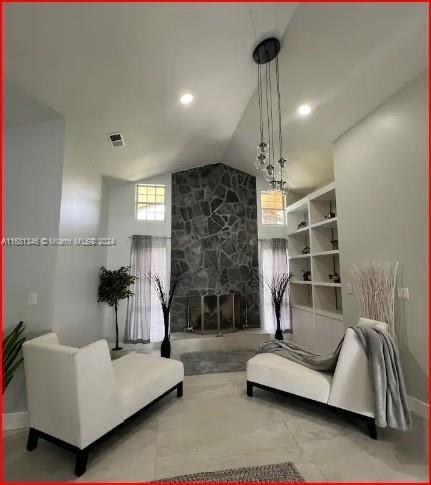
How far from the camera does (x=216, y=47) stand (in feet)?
8.37

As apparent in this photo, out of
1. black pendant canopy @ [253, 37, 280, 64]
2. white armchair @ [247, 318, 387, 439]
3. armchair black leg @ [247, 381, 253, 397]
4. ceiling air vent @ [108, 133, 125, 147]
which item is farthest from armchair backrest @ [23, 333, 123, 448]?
black pendant canopy @ [253, 37, 280, 64]

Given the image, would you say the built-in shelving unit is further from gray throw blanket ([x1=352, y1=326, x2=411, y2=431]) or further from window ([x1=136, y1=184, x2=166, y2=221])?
window ([x1=136, y1=184, x2=166, y2=221])

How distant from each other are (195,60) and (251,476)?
3585mm

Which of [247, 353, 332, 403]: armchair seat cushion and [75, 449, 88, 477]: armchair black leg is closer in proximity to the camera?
[75, 449, 88, 477]: armchair black leg

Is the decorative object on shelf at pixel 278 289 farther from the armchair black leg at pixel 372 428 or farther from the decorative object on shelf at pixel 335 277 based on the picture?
the armchair black leg at pixel 372 428

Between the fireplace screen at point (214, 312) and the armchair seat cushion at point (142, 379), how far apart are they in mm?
2473

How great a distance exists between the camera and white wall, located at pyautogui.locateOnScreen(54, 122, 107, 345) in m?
2.82

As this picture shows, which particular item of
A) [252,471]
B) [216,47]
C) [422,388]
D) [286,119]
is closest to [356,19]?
[216,47]

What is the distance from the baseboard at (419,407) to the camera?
2436mm

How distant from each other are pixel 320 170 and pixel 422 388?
11.6ft

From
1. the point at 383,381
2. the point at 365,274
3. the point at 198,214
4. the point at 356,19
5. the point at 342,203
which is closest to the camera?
the point at 383,381

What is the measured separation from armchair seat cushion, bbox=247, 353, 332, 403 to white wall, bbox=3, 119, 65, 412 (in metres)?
2.20

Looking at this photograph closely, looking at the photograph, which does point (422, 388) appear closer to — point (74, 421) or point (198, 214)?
point (74, 421)

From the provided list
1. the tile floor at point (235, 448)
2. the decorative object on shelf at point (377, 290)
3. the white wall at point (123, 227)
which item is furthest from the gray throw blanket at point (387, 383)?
the white wall at point (123, 227)
